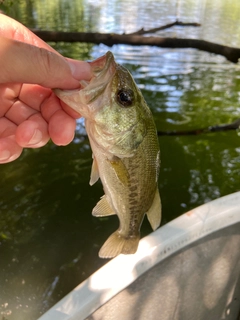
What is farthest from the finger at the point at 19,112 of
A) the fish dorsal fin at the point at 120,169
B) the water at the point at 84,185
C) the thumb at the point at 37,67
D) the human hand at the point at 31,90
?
the water at the point at 84,185

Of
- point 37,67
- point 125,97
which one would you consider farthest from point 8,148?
point 125,97

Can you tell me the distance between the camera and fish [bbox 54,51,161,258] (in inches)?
60.6

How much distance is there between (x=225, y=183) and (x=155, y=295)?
3.42 m

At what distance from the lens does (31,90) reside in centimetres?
186

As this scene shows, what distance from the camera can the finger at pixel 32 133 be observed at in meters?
1.71

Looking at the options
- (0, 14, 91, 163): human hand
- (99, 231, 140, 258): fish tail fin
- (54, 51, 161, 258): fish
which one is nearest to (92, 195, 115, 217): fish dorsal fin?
(54, 51, 161, 258): fish

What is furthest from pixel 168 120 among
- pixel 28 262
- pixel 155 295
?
pixel 155 295

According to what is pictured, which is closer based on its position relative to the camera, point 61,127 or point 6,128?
point 61,127

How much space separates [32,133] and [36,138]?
0.10ft

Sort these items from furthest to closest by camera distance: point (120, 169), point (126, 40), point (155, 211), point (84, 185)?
1. point (84, 185)
2. point (126, 40)
3. point (155, 211)
4. point (120, 169)

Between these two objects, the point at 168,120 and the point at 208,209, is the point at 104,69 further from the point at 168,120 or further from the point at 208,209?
the point at 168,120

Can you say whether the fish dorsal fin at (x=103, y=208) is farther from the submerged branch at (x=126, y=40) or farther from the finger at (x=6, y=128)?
the submerged branch at (x=126, y=40)

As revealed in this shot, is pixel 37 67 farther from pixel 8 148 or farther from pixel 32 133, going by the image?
pixel 8 148

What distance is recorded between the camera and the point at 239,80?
29.7 feet
